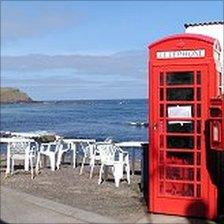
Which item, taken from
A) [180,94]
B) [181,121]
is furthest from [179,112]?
[180,94]

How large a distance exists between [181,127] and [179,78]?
2.32 feet


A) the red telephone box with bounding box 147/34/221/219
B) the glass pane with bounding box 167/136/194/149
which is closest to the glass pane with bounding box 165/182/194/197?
the red telephone box with bounding box 147/34/221/219

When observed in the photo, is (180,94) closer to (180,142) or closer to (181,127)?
(181,127)

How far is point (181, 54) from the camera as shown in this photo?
343 inches

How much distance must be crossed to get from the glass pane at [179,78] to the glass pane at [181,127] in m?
0.57

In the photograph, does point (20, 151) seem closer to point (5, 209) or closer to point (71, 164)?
point (71, 164)

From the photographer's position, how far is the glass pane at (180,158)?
8.80 meters

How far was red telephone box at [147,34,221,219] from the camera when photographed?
857 centimetres

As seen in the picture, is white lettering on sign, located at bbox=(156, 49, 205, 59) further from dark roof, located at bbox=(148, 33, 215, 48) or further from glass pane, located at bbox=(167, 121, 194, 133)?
glass pane, located at bbox=(167, 121, 194, 133)

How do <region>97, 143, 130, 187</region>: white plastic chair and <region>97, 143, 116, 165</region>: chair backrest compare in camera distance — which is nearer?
<region>97, 143, 130, 187</region>: white plastic chair

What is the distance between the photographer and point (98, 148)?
41.1 feet

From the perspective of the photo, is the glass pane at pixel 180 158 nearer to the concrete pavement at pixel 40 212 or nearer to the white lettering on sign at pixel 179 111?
the white lettering on sign at pixel 179 111

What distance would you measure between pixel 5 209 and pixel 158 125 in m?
2.59

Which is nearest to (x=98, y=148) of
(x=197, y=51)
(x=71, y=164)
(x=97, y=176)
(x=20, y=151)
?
(x=97, y=176)
